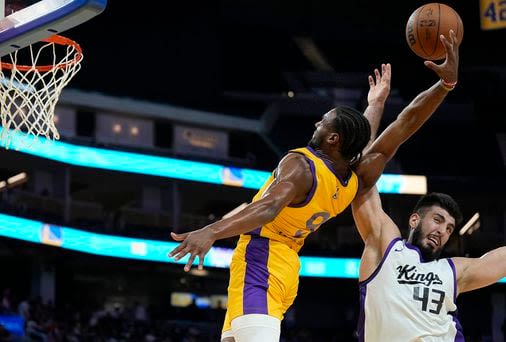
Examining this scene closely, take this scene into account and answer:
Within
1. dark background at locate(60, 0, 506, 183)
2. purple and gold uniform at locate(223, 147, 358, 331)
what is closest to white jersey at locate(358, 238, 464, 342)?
purple and gold uniform at locate(223, 147, 358, 331)

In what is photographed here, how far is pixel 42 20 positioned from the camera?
4.76 meters

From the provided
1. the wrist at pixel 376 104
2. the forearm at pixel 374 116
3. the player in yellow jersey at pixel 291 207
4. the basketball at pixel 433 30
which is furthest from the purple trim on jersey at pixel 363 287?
the basketball at pixel 433 30

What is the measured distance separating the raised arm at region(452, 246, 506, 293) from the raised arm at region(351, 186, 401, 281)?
1.13 feet

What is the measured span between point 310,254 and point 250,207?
65.6 ft

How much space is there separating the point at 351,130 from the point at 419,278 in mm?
796

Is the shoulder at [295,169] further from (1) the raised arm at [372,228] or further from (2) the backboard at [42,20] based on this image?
(2) the backboard at [42,20]

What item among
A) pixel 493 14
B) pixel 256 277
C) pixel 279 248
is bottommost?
pixel 256 277

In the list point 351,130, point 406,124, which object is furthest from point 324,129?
point 406,124

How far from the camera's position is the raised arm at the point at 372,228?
4.53m

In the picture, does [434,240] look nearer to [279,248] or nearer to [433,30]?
[279,248]

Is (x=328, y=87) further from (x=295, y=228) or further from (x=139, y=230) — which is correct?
(x=295, y=228)

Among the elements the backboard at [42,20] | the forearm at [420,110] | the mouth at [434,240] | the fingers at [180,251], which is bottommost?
the fingers at [180,251]

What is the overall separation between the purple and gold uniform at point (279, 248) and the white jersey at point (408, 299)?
0.37 meters

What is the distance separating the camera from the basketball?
4968 millimetres
